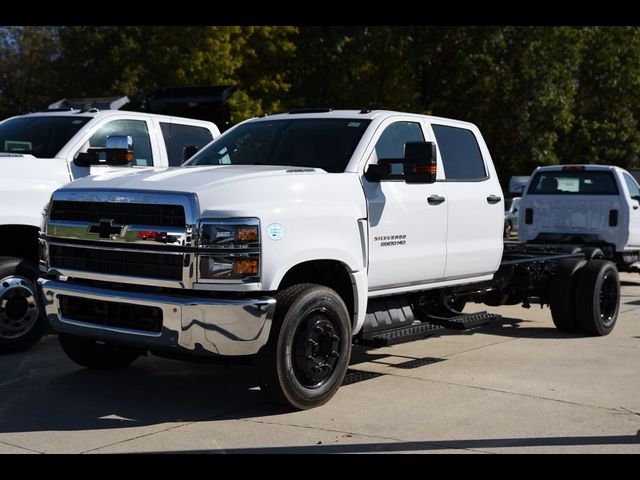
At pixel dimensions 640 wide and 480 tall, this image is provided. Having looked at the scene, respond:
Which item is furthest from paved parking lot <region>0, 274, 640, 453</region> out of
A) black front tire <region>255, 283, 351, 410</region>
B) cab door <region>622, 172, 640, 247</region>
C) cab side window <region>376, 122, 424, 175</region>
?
cab door <region>622, 172, 640, 247</region>

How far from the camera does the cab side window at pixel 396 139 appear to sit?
23.7 ft

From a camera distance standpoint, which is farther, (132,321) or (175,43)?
(175,43)

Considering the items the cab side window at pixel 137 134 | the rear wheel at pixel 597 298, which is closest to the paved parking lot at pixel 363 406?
the rear wheel at pixel 597 298

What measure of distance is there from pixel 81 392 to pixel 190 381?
90 centimetres

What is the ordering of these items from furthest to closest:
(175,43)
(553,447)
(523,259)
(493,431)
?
(175,43)
(523,259)
(493,431)
(553,447)

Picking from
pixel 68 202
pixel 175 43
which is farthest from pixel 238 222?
pixel 175 43

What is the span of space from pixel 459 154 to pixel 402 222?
1410 mm

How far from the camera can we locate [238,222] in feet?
18.8

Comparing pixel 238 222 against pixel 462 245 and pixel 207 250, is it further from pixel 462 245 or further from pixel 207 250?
pixel 462 245

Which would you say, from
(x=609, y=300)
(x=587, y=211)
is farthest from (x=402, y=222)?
(x=587, y=211)

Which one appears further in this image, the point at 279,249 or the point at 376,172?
the point at 376,172

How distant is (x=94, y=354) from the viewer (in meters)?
7.44

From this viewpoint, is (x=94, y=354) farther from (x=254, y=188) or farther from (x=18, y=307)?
(x=254, y=188)

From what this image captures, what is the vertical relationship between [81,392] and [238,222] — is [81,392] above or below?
below
